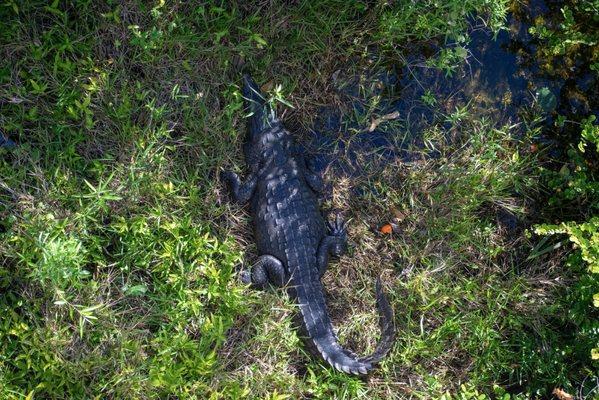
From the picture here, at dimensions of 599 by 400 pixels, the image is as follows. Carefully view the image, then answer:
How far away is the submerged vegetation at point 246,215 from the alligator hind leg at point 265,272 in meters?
0.11

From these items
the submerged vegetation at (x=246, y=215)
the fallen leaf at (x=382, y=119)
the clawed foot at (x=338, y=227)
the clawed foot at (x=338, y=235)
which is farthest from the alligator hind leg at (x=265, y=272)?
the fallen leaf at (x=382, y=119)

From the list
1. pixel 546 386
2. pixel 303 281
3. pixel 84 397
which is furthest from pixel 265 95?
pixel 546 386

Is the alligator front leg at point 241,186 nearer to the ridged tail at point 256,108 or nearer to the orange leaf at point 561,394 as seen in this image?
the ridged tail at point 256,108

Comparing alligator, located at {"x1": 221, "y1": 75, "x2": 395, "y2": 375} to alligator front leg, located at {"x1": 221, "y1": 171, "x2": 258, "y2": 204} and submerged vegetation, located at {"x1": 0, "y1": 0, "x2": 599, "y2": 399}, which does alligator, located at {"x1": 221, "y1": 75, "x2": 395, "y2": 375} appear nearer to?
alligator front leg, located at {"x1": 221, "y1": 171, "x2": 258, "y2": 204}

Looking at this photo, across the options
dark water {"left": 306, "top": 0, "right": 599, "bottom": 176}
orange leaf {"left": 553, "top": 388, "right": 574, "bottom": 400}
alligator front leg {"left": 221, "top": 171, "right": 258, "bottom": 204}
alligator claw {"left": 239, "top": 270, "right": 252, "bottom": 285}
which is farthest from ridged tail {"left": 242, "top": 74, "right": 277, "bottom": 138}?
orange leaf {"left": 553, "top": 388, "right": 574, "bottom": 400}

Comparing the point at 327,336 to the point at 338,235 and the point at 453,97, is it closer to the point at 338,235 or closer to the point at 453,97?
the point at 338,235

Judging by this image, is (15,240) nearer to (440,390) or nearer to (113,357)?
(113,357)

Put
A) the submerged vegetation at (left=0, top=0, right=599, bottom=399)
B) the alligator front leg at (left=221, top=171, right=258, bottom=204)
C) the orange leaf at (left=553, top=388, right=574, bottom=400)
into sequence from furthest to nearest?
the alligator front leg at (left=221, top=171, right=258, bottom=204), the orange leaf at (left=553, top=388, right=574, bottom=400), the submerged vegetation at (left=0, top=0, right=599, bottom=399)

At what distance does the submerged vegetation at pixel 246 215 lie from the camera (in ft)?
14.8

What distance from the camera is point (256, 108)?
4.91 meters

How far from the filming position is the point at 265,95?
5.00 metres

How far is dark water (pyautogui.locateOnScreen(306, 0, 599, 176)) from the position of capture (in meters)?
5.17

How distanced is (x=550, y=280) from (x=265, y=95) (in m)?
2.69

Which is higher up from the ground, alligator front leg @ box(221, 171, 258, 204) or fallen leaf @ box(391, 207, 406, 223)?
alligator front leg @ box(221, 171, 258, 204)
